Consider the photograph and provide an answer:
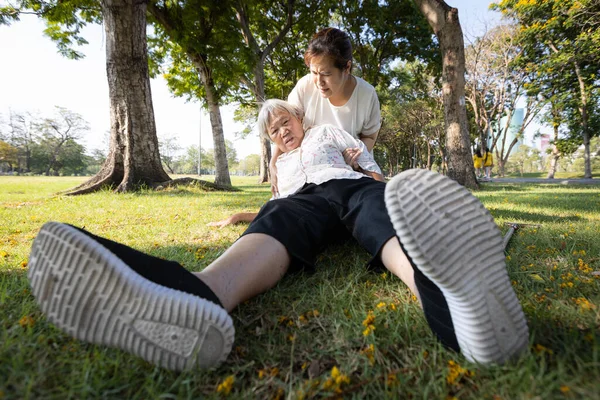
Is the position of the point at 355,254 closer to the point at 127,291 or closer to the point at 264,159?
the point at 127,291

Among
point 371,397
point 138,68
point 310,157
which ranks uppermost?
point 138,68

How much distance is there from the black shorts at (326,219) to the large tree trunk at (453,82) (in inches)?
287

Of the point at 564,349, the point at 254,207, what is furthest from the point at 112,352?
the point at 254,207

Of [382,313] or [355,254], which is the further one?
[355,254]

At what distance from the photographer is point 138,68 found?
624 cm

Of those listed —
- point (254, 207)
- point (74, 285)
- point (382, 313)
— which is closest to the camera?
point (74, 285)

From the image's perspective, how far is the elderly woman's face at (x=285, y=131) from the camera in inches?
99.6

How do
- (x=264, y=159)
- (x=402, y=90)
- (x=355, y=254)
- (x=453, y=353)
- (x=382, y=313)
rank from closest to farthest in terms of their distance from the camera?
(x=453, y=353) < (x=382, y=313) < (x=355, y=254) < (x=264, y=159) < (x=402, y=90)

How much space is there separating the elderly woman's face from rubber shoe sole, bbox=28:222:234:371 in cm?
184

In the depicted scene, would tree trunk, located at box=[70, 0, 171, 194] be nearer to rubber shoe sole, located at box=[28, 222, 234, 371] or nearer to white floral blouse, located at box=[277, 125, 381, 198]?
white floral blouse, located at box=[277, 125, 381, 198]

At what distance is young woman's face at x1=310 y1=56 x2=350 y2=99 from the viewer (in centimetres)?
253

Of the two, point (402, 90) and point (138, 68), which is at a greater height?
point (402, 90)

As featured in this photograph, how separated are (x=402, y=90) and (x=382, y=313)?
27.0 metres

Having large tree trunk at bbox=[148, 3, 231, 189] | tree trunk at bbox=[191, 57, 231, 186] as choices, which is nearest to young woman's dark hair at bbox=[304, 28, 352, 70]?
large tree trunk at bbox=[148, 3, 231, 189]
